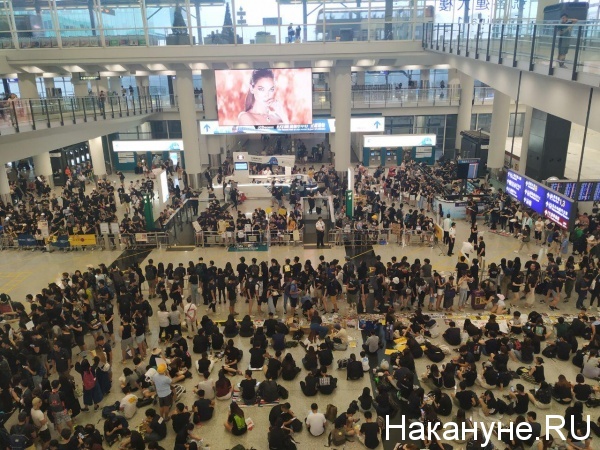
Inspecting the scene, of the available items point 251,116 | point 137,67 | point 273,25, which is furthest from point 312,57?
point 137,67

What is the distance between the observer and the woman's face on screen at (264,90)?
27.0 meters

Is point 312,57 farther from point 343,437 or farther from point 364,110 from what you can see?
point 343,437

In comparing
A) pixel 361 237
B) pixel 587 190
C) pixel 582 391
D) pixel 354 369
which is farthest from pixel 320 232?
pixel 582 391

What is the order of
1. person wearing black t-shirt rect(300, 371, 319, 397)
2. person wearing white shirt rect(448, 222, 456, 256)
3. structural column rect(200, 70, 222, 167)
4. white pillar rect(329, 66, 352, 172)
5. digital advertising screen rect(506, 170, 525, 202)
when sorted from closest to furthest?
person wearing black t-shirt rect(300, 371, 319, 397) < digital advertising screen rect(506, 170, 525, 202) < person wearing white shirt rect(448, 222, 456, 256) < white pillar rect(329, 66, 352, 172) < structural column rect(200, 70, 222, 167)

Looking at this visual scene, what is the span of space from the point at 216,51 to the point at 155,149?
8.35 m

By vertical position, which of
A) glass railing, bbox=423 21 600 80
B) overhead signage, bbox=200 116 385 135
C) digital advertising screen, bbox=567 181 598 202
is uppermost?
glass railing, bbox=423 21 600 80

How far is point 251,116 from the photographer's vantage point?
2758cm

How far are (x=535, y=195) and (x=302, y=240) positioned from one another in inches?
356

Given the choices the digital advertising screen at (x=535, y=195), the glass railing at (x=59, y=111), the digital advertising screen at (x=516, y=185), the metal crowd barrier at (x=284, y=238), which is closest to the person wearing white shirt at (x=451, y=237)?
the digital advertising screen at (x=516, y=185)

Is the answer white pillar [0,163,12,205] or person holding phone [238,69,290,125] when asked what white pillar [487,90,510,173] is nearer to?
person holding phone [238,69,290,125]

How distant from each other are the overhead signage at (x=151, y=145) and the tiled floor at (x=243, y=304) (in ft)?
40.5

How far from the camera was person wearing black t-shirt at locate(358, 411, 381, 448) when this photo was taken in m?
8.68

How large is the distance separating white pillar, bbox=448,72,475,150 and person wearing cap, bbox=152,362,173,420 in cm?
→ 2855

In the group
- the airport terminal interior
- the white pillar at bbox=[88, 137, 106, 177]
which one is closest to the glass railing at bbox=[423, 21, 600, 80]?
the airport terminal interior
